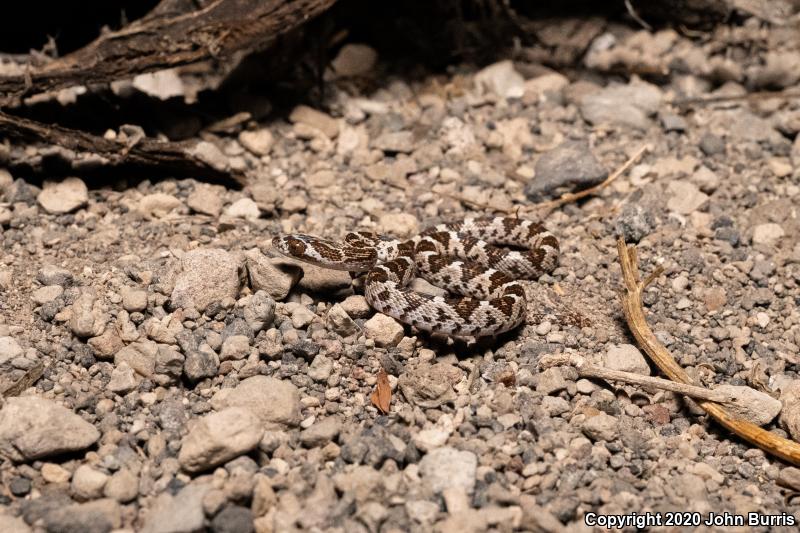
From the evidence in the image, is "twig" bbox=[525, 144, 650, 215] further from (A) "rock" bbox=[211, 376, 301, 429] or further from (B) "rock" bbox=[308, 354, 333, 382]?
(A) "rock" bbox=[211, 376, 301, 429]

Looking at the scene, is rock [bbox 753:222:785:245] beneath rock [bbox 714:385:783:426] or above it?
above

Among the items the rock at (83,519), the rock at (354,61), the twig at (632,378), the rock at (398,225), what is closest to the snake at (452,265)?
the rock at (398,225)

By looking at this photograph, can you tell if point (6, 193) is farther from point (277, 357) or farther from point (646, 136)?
point (646, 136)

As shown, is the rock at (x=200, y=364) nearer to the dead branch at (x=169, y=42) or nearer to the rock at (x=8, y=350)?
the rock at (x=8, y=350)

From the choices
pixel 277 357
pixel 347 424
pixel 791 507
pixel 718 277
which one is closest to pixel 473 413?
pixel 347 424

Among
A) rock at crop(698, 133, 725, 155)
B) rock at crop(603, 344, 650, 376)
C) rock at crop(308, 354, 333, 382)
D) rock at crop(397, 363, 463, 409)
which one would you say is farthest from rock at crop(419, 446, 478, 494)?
rock at crop(698, 133, 725, 155)
